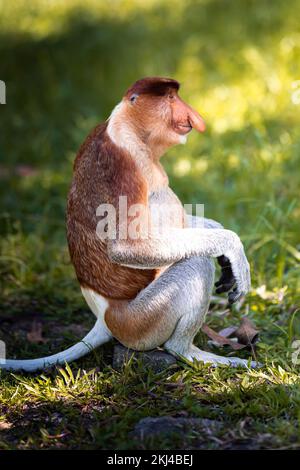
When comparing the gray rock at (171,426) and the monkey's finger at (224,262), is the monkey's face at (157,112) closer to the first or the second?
the monkey's finger at (224,262)

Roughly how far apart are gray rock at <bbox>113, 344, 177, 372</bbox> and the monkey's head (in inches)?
41.8

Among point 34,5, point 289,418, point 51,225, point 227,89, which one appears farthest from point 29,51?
point 289,418

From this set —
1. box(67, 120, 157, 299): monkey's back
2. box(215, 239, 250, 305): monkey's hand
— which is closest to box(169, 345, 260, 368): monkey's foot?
box(215, 239, 250, 305): monkey's hand

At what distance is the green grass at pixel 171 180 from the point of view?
3.91 m

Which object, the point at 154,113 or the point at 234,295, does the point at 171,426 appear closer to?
the point at 234,295

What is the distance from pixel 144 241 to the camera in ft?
13.0

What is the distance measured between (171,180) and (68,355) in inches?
117

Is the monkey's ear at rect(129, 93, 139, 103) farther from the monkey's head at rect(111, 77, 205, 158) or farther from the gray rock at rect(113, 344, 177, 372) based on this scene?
the gray rock at rect(113, 344, 177, 372)

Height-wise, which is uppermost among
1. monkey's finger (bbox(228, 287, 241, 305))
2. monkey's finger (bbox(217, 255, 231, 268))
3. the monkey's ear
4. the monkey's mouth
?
the monkey's ear

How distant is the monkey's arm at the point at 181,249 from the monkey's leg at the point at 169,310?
87 millimetres

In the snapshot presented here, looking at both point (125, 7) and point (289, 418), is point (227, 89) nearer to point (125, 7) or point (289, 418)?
point (125, 7)

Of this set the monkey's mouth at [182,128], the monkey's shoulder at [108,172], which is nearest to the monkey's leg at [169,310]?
the monkey's shoulder at [108,172]

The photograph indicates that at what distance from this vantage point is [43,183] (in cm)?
729

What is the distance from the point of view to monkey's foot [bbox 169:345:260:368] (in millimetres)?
4273
